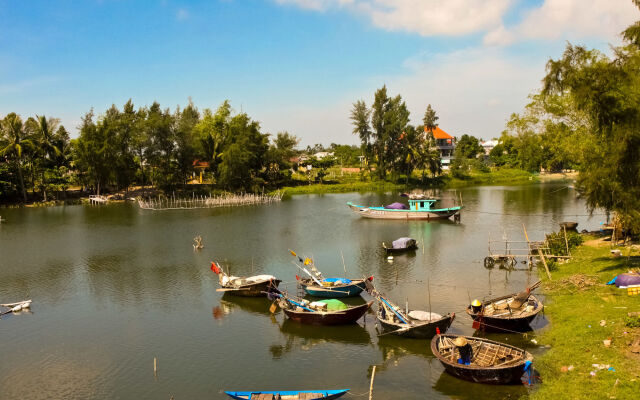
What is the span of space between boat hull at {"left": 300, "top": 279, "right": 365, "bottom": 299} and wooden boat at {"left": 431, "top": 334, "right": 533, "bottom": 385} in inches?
367

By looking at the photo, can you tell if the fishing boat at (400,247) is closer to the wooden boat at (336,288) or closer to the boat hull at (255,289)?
the wooden boat at (336,288)

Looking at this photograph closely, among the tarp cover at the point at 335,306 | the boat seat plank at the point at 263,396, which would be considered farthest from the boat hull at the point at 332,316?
the boat seat plank at the point at 263,396

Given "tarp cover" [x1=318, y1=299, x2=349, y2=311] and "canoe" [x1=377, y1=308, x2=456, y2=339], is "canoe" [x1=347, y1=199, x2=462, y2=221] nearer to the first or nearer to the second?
"tarp cover" [x1=318, y1=299, x2=349, y2=311]

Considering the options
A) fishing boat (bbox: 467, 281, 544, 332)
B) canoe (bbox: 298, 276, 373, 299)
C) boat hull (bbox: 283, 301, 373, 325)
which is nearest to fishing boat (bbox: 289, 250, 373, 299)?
canoe (bbox: 298, 276, 373, 299)

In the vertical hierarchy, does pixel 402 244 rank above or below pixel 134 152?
below

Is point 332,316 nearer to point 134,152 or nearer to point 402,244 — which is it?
point 402,244

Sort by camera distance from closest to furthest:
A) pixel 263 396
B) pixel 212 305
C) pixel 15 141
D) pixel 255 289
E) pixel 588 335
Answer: pixel 263 396
pixel 588 335
pixel 212 305
pixel 255 289
pixel 15 141

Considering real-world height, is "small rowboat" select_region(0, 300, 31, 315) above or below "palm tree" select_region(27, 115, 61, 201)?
below

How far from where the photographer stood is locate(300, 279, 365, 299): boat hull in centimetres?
2861

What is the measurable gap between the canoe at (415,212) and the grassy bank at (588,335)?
1073 inches

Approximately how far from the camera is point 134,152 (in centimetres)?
9012

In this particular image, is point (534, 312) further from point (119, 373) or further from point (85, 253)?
point (85, 253)

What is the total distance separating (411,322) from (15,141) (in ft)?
279

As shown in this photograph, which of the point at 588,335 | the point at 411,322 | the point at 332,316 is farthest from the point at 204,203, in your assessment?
the point at 588,335
